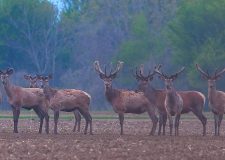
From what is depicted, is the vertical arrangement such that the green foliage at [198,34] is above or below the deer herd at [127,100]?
above

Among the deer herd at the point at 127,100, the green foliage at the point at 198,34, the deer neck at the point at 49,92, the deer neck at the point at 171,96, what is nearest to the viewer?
the deer neck at the point at 171,96

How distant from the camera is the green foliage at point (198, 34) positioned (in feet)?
241

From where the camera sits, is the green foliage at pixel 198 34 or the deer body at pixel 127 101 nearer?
the deer body at pixel 127 101

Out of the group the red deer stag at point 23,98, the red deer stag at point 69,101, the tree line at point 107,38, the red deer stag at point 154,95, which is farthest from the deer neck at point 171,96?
the tree line at point 107,38

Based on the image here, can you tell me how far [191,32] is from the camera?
250 ft

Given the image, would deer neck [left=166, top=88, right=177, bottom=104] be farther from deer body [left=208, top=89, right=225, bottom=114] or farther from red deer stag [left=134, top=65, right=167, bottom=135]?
deer body [left=208, top=89, right=225, bottom=114]

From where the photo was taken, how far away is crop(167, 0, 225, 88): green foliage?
241 ft

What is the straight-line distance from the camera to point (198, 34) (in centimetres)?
7612

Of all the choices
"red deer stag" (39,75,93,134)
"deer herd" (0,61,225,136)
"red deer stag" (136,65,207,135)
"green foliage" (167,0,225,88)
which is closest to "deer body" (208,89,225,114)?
"deer herd" (0,61,225,136)

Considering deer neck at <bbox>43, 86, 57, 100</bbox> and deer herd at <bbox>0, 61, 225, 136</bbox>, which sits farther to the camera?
deer neck at <bbox>43, 86, 57, 100</bbox>

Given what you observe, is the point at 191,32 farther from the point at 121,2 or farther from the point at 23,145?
the point at 23,145

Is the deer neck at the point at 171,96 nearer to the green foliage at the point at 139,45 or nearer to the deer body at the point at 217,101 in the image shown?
the deer body at the point at 217,101

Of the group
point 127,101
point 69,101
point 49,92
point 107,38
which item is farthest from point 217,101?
point 107,38

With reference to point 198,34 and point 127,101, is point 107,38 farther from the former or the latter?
point 127,101
